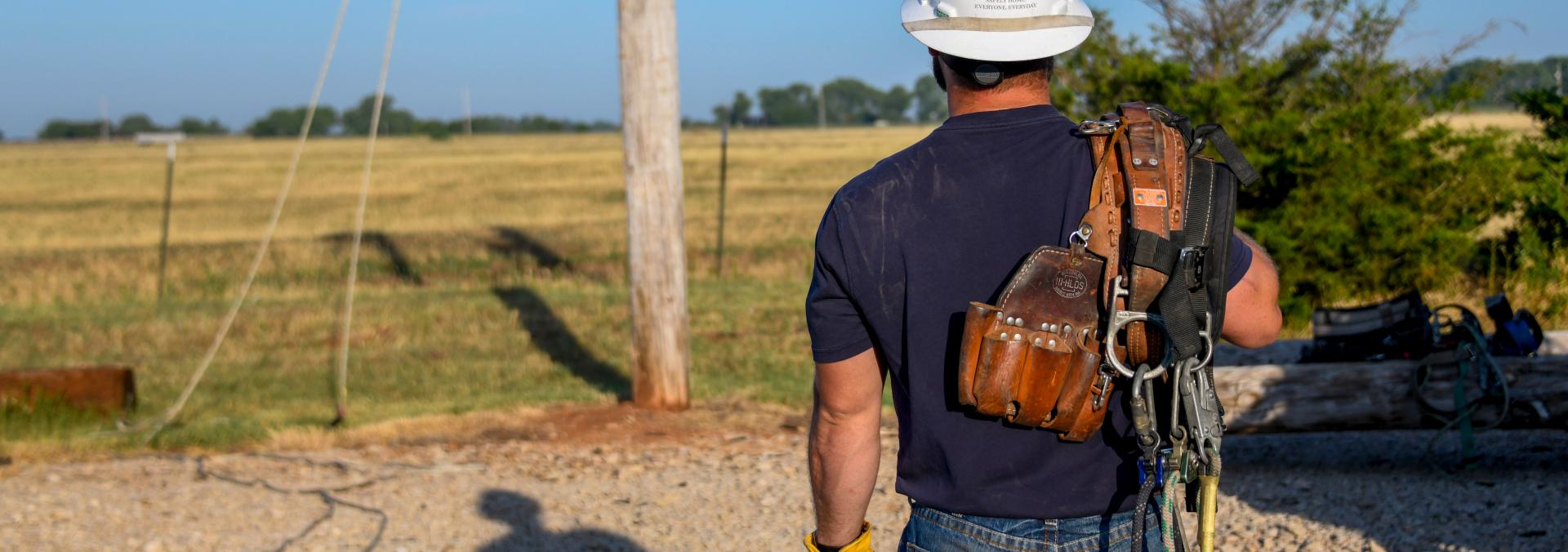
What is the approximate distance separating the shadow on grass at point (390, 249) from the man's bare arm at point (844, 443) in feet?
41.8

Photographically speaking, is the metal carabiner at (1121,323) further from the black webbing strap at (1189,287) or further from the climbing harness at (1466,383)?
the climbing harness at (1466,383)

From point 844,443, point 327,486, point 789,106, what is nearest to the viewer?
point 844,443

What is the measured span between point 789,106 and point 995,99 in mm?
115757

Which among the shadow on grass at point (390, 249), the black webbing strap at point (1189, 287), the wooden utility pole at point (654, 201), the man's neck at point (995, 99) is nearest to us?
the black webbing strap at point (1189, 287)

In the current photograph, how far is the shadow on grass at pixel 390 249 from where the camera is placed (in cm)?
1526

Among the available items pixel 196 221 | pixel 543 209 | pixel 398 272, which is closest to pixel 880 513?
pixel 398 272

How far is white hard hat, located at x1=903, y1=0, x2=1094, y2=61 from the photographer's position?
7.21 feet

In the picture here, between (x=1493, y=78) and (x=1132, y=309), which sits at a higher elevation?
(x=1493, y=78)

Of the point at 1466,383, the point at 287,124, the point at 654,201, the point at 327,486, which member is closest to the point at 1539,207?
the point at 1466,383

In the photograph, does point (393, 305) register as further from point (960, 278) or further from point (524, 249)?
point (960, 278)

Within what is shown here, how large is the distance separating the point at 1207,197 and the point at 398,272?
14.4 meters

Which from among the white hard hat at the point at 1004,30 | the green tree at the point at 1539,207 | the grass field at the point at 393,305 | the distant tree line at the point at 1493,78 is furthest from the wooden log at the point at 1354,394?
the distant tree line at the point at 1493,78

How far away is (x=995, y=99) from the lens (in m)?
2.25

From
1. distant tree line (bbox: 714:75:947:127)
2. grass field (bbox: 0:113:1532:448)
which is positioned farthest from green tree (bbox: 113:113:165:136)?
grass field (bbox: 0:113:1532:448)
